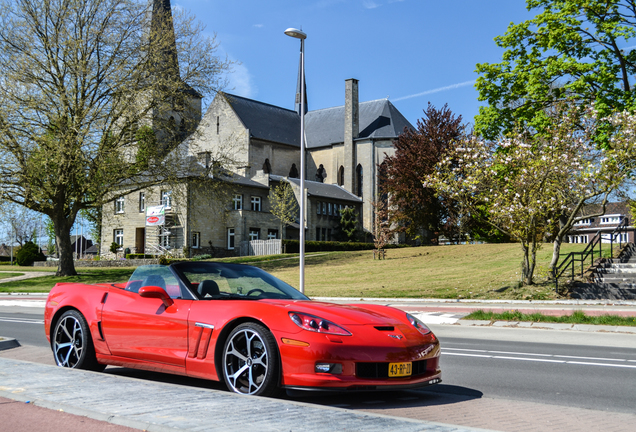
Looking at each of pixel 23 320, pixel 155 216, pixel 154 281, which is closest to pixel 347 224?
pixel 155 216

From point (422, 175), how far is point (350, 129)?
2271cm

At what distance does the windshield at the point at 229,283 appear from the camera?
6215mm

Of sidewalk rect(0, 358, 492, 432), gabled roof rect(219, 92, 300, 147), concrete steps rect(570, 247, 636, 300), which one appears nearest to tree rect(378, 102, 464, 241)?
gabled roof rect(219, 92, 300, 147)

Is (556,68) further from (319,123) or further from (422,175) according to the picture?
(319,123)

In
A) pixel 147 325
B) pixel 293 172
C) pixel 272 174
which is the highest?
pixel 293 172

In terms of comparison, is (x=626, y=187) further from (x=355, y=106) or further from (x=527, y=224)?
(x=355, y=106)

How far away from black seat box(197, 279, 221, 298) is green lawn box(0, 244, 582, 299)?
614 inches

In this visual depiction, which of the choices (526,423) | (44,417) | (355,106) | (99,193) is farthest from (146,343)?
(355,106)

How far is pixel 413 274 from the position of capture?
2916cm

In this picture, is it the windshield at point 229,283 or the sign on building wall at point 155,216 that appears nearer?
the windshield at point 229,283

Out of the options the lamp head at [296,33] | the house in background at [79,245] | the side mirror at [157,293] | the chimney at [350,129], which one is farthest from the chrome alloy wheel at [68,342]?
the chimney at [350,129]

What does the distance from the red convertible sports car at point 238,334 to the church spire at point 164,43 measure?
26201 mm

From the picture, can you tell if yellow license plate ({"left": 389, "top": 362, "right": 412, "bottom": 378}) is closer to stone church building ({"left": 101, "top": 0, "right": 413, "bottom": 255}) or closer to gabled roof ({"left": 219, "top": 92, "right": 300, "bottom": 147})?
stone church building ({"left": 101, "top": 0, "right": 413, "bottom": 255})

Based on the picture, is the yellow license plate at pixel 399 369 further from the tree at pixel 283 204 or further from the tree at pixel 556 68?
the tree at pixel 283 204
